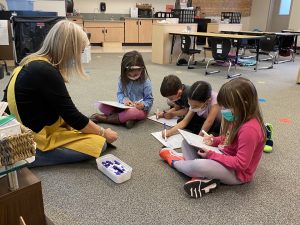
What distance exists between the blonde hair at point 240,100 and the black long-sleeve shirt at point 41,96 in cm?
79

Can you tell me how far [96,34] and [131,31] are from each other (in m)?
0.93

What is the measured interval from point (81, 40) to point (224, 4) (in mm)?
8069

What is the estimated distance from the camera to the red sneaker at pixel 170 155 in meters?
1.70

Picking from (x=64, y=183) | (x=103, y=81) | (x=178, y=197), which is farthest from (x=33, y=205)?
(x=103, y=81)

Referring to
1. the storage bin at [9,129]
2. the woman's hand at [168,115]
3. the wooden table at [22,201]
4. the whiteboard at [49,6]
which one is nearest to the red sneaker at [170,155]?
the woman's hand at [168,115]

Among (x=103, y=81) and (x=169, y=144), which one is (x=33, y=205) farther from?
(x=103, y=81)

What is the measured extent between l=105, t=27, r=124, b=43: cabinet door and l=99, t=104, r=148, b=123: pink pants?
554 centimetres

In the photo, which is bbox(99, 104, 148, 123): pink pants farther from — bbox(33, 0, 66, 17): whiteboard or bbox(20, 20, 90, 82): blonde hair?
bbox(33, 0, 66, 17): whiteboard

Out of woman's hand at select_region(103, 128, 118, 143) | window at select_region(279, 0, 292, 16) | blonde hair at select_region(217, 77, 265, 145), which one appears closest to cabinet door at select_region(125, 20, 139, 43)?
window at select_region(279, 0, 292, 16)

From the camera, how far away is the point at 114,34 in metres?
7.55

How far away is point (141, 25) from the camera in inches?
301

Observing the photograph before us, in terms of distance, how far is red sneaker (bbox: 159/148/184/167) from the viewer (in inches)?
67.1

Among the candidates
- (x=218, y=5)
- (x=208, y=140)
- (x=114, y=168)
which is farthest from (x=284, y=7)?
(x=114, y=168)

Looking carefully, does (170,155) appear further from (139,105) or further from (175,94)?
(139,105)
